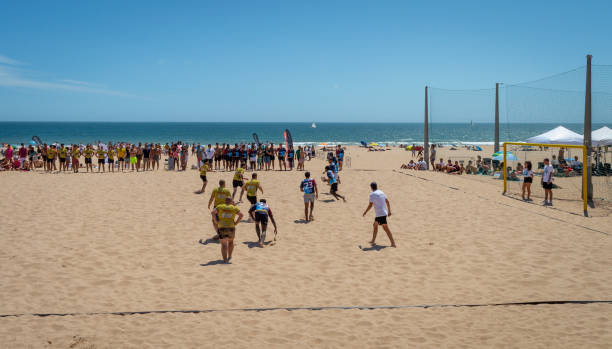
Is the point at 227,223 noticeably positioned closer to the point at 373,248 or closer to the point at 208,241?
the point at 208,241

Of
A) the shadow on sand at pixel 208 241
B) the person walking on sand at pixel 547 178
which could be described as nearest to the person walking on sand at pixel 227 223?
the shadow on sand at pixel 208 241

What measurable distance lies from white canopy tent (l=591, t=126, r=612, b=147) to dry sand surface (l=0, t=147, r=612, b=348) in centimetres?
606

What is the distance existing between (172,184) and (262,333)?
11512 millimetres

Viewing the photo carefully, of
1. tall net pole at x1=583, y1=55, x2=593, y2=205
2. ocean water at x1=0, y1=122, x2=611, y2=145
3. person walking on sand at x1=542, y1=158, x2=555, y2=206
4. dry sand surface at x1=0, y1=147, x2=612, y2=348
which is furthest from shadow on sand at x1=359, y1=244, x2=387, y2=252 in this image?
ocean water at x1=0, y1=122, x2=611, y2=145

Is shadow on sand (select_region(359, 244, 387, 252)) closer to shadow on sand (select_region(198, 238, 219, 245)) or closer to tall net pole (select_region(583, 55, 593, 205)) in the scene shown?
shadow on sand (select_region(198, 238, 219, 245))

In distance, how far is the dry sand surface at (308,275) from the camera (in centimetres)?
479

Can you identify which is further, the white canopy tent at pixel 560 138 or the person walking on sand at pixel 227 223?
the white canopy tent at pixel 560 138

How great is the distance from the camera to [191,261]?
741cm

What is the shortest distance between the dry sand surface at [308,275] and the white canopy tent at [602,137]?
6.06 metres

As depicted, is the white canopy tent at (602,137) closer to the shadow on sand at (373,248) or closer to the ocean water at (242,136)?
the shadow on sand at (373,248)

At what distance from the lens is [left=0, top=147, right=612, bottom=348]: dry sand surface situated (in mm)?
4793

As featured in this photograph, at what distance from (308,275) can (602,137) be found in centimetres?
1763

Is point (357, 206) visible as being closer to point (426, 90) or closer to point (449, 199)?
point (449, 199)

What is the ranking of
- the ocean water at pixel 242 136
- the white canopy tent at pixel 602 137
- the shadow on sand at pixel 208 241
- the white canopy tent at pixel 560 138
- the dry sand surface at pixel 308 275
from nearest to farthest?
the dry sand surface at pixel 308 275, the shadow on sand at pixel 208 241, the white canopy tent at pixel 602 137, the white canopy tent at pixel 560 138, the ocean water at pixel 242 136
